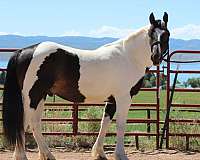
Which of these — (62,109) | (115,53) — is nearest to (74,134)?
(62,109)

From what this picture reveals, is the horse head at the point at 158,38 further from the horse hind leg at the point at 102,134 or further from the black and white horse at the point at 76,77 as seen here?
the horse hind leg at the point at 102,134

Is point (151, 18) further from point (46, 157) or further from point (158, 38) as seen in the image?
point (46, 157)

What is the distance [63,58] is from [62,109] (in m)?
2.71

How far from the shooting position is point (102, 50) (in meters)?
6.83

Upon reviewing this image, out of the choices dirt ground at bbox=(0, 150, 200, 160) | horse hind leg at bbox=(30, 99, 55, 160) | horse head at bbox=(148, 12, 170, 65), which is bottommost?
dirt ground at bbox=(0, 150, 200, 160)

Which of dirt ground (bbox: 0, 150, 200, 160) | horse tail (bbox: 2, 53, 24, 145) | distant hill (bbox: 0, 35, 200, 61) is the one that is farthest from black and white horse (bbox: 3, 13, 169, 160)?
distant hill (bbox: 0, 35, 200, 61)

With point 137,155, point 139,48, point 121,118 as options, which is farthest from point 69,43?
point 121,118

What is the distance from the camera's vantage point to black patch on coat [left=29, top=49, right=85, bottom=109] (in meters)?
6.21

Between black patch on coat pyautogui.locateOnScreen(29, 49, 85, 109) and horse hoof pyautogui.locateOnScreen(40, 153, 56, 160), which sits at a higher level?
black patch on coat pyautogui.locateOnScreen(29, 49, 85, 109)

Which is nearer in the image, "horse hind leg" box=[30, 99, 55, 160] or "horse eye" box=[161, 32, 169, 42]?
"horse hind leg" box=[30, 99, 55, 160]

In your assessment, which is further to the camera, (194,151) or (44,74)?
(194,151)

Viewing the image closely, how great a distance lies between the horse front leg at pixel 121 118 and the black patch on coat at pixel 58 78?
540 millimetres

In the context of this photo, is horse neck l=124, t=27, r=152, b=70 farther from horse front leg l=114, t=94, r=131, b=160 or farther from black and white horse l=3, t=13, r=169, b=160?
horse front leg l=114, t=94, r=131, b=160

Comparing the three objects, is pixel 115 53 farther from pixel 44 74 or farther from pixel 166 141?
pixel 166 141
